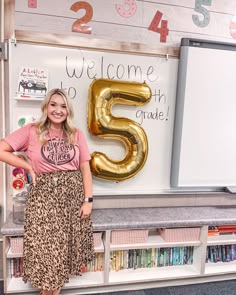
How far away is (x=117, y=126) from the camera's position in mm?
1784

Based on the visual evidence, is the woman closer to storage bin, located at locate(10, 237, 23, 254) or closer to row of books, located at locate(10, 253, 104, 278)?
storage bin, located at locate(10, 237, 23, 254)

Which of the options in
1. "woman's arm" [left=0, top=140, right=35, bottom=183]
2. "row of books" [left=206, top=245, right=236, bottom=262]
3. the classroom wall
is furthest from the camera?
"row of books" [left=206, top=245, right=236, bottom=262]

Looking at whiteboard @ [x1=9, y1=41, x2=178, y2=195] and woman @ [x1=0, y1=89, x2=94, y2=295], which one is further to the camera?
whiteboard @ [x1=9, y1=41, x2=178, y2=195]

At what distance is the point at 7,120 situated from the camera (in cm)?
177

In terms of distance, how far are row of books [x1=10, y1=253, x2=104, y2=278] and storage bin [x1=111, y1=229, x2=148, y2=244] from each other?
0.18m

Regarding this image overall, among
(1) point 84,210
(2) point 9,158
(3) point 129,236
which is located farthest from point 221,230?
(2) point 9,158

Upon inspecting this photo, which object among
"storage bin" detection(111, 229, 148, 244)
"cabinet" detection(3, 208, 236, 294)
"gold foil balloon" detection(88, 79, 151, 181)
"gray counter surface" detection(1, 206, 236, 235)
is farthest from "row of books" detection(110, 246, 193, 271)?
"gold foil balloon" detection(88, 79, 151, 181)

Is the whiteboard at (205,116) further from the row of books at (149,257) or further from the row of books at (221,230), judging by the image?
the row of books at (149,257)

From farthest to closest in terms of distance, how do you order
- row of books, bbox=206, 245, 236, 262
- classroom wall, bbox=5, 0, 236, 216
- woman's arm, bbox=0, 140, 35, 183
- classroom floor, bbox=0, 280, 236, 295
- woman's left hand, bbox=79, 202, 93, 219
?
1. row of books, bbox=206, 245, 236, 262
2. classroom floor, bbox=0, 280, 236, 295
3. classroom wall, bbox=5, 0, 236, 216
4. woman's left hand, bbox=79, 202, 93, 219
5. woman's arm, bbox=0, 140, 35, 183

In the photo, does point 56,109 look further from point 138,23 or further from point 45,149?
point 138,23

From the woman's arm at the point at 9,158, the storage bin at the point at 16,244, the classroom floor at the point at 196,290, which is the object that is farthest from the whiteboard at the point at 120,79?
the classroom floor at the point at 196,290

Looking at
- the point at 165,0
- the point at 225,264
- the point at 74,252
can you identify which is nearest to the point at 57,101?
the point at 74,252

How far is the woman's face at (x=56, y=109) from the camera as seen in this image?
1.46 metres

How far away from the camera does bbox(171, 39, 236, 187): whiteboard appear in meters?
1.91
